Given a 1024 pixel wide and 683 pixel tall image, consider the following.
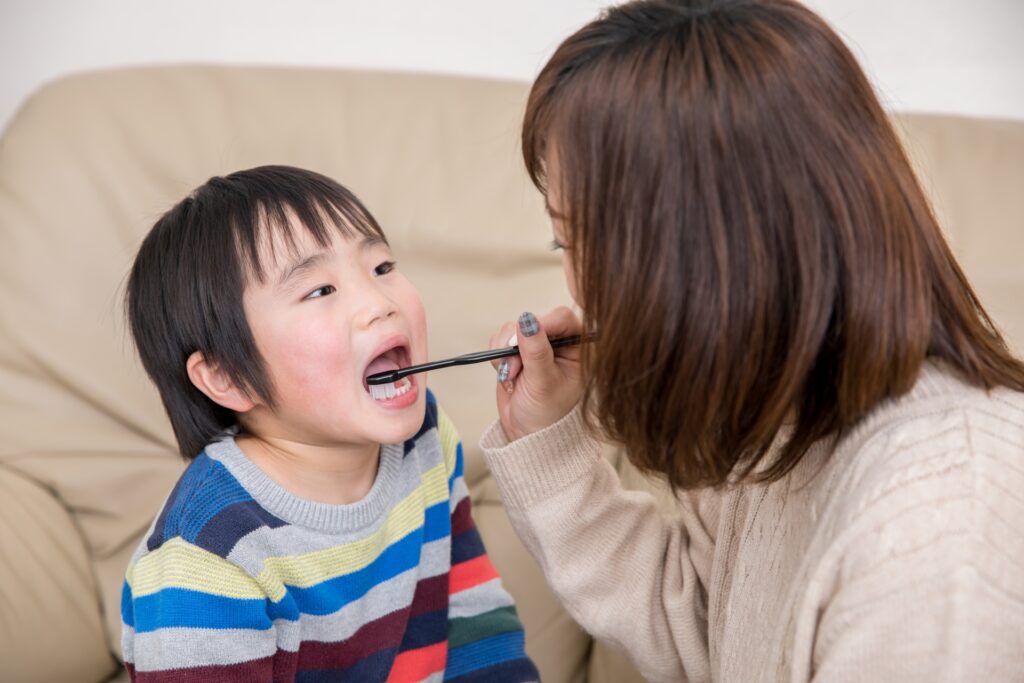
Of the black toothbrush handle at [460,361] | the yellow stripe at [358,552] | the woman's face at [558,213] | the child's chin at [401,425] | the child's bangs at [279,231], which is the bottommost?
the yellow stripe at [358,552]

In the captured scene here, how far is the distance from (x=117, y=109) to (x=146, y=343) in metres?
0.73

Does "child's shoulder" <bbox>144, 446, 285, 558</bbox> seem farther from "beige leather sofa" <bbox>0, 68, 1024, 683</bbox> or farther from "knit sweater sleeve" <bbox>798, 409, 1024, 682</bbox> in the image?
"knit sweater sleeve" <bbox>798, 409, 1024, 682</bbox>

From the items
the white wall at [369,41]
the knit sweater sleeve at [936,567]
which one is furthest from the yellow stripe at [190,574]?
the white wall at [369,41]

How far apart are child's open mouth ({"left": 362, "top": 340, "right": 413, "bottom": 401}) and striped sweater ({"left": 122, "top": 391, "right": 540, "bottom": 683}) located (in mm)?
136

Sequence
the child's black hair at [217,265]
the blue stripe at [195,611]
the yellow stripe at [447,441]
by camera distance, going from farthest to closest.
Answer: the yellow stripe at [447,441]
the child's black hair at [217,265]
the blue stripe at [195,611]

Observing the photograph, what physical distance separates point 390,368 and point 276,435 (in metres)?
0.16

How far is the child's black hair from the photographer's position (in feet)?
3.71

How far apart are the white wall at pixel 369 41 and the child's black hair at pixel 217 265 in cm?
87

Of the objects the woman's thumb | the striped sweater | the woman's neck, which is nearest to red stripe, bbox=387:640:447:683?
the striped sweater

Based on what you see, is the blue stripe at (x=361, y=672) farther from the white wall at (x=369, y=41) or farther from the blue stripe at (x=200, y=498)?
the white wall at (x=369, y=41)

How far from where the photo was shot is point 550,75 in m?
0.88

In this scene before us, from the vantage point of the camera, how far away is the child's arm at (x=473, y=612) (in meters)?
1.31

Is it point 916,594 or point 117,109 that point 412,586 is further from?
point 117,109

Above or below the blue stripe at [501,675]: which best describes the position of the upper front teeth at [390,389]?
above
